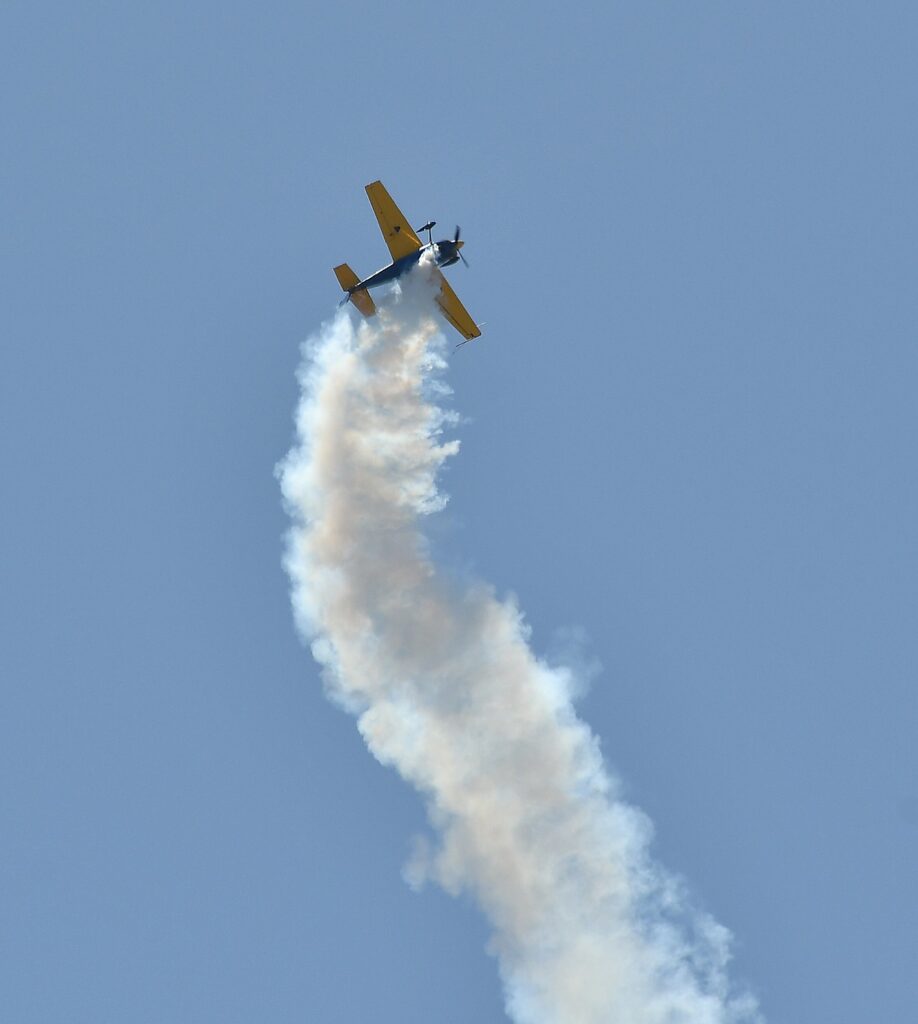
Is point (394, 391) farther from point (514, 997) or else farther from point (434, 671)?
point (514, 997)

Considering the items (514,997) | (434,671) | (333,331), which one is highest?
(333,331)

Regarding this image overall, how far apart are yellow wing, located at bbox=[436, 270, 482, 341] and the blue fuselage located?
1.80 metres

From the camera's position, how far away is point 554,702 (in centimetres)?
6550

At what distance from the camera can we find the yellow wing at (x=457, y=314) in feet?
231

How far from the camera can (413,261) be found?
6844cm

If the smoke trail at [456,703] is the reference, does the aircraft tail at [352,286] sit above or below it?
above

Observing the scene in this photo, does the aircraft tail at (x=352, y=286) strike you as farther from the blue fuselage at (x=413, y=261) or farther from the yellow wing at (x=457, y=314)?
the yellow wing at (x=457, y=314)

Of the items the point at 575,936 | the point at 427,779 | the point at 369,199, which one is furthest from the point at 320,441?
the point at 575,936

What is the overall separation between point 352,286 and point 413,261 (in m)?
2.71

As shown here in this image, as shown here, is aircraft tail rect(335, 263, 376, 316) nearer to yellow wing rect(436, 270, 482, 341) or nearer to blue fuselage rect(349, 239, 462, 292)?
blue fuselage rect(349, 239, 462, 292)

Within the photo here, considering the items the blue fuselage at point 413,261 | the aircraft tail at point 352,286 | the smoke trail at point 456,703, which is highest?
the blue fuselage at point 413,261

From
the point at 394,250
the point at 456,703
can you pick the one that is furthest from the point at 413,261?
the point at 456,703

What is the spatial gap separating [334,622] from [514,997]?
15.6 m

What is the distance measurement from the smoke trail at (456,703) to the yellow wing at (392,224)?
4.93ft
